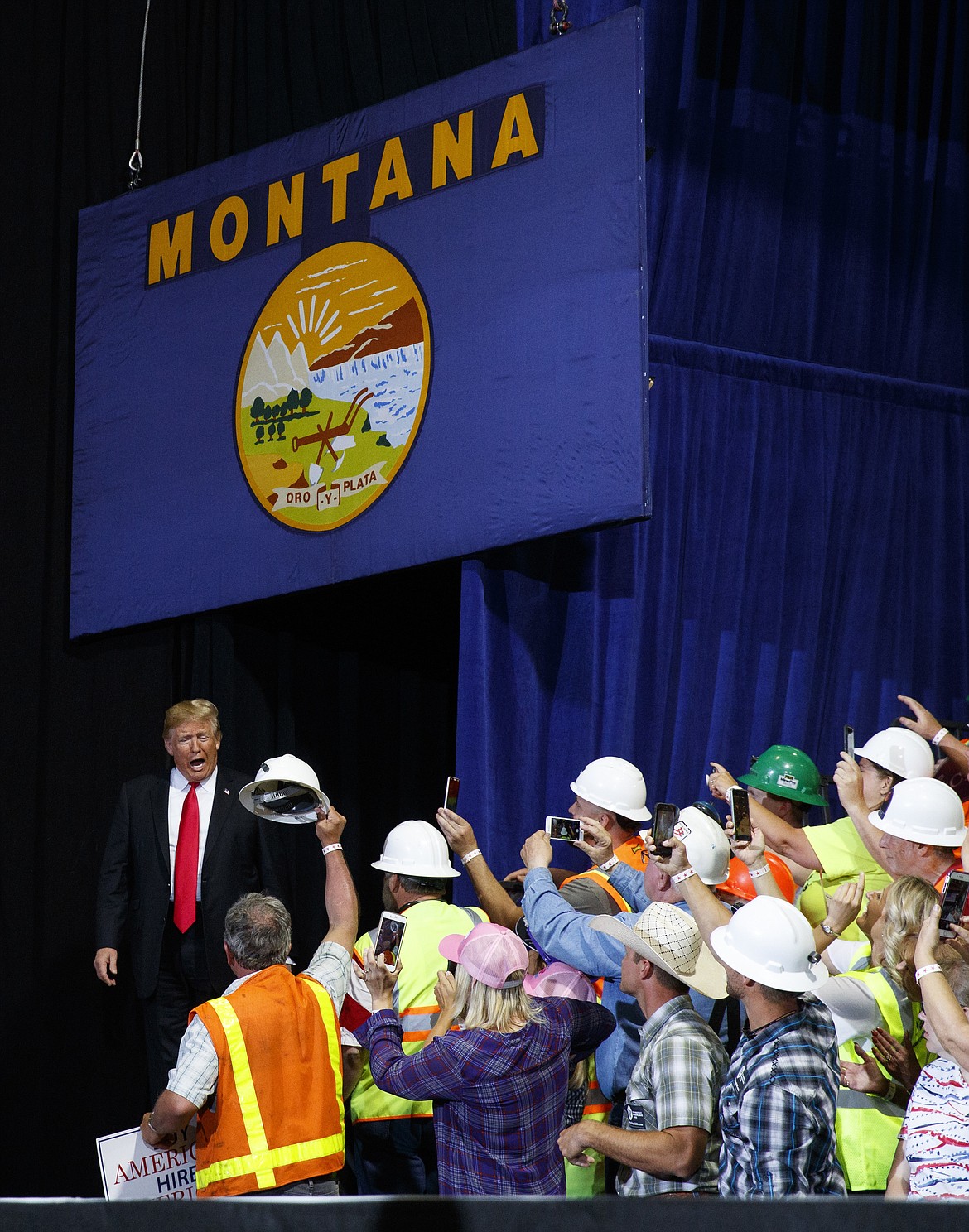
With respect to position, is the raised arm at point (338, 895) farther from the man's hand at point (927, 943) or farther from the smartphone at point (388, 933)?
the man's hand at point (927, 943)

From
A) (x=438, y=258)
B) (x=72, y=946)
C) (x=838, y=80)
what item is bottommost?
(x=72, y=946)

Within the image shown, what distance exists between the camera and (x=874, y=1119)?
4.06m

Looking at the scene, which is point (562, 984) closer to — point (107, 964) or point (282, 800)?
point (282, 800)

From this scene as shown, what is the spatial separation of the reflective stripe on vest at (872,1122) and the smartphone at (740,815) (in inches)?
33.7

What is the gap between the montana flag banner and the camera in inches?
234

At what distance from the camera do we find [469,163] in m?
6.39

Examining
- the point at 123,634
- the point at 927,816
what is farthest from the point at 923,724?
the point at 123,634

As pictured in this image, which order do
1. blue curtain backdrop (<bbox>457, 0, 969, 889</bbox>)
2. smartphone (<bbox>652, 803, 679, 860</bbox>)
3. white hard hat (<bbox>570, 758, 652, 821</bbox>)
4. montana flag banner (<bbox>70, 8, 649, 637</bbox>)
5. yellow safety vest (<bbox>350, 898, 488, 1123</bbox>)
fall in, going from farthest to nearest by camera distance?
blue curtain backdrop (<bbox>457, 0, 969, 889</bbox>)
montana flag banner (<bbox>70, 8, 649, 637</bbox>)
white hard hat (<bbox>570, 758, 652, 821</bbox>)
yellow safety vest (<bbox>350, 898, 488, 1123</bbox>)
smartphone (<bbox>652, 803, 679, 860</bbox>)

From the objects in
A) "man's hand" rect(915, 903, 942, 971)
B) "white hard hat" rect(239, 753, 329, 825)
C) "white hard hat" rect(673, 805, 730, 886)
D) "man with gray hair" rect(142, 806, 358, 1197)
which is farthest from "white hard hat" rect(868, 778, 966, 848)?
"white hard hat" rect(239, 753, 329, 825)

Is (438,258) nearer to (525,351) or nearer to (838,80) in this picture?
(525,351)

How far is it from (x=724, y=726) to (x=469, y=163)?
8.46ft

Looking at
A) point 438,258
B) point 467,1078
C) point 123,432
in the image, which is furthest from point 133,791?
point 467,1078

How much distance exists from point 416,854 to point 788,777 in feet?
5.29

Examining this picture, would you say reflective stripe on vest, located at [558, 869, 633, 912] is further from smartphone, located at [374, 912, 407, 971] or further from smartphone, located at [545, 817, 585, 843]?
smartphone, located at [374, 912, 407, 971]
